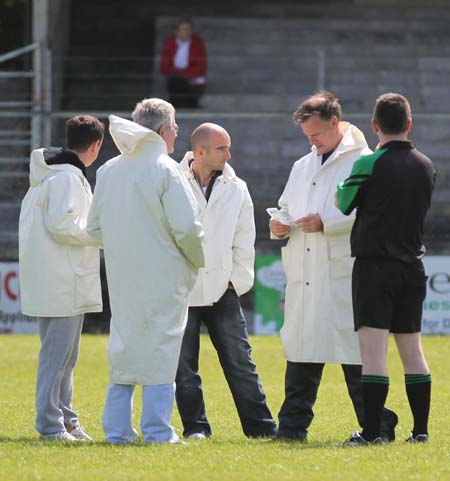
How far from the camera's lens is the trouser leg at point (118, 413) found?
7.74 meters

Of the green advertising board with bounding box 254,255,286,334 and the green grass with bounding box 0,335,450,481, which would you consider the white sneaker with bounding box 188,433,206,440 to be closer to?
the green grass with bounding box 0,335,450,481

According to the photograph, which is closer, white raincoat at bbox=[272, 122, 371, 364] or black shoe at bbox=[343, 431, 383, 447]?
black shoe at bbox=[343, 431, 383, 447]

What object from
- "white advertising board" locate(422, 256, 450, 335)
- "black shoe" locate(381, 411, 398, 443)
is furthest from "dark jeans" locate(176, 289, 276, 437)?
"white advertising board" locate(422, 256, 450, 335)

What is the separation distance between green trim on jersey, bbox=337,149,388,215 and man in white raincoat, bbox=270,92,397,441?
0.43m

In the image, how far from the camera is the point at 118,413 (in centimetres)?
774

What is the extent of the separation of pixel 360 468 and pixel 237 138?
15939 mm

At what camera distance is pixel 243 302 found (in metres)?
19.0

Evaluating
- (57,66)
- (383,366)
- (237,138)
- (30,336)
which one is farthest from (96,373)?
(57,66)

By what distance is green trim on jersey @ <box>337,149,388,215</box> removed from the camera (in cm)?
759

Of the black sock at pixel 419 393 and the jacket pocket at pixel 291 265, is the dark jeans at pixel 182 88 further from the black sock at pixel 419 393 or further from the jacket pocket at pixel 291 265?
the black sock at pixel 419 393

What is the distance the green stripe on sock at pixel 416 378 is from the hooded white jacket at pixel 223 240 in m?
1.35

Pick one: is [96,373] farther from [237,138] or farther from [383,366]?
[237,138]

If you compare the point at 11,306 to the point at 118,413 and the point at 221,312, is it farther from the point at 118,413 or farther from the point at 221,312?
the point at 118,413

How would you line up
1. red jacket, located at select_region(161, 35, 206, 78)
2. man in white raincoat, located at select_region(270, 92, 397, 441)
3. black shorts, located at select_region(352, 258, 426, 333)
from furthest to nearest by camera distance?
1. red jacket, located at select_region(161, 35, 206, 78)
2. man in white raincoat, located at select_region(270, 92, 397, 441)
3. black shorts, located at select_region(352, 258, 426, 333)
